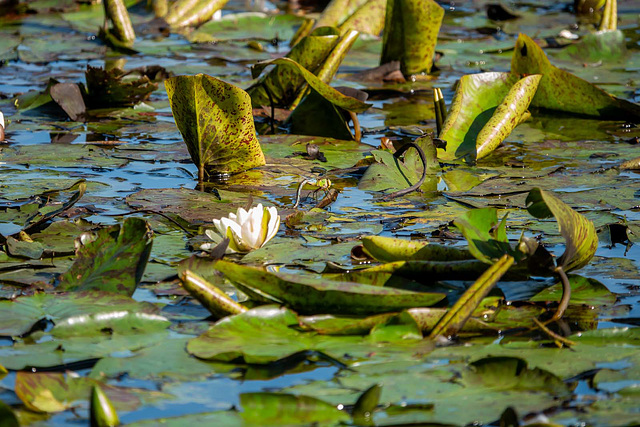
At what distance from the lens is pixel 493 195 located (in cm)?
299

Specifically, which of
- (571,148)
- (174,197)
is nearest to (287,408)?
(174,197)

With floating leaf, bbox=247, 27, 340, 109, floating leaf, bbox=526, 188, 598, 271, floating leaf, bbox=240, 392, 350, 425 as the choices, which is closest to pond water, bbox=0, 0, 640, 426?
floating leaf, bbox=240, 392, 350, 425

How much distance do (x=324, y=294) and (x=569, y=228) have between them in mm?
586

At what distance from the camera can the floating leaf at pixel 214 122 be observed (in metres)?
2.96

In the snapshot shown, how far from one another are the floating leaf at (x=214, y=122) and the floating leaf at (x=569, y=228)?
1387mm

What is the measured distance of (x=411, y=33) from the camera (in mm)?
4957

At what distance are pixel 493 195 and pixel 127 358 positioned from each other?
5.56ft

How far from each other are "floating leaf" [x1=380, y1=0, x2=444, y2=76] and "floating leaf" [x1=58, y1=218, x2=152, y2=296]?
2.93 m

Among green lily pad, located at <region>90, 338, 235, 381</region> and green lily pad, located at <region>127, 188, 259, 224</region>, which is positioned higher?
green lily pad, located at <region>90, 338, 235, 381</region>

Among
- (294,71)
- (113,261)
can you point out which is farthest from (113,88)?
(113,261)

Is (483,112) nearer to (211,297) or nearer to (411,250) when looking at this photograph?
(411,250)

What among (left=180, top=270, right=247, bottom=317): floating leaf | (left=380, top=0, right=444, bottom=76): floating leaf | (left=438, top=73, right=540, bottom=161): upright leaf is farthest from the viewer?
(left=380, top=0, right=444, bottom=76): floating leaf

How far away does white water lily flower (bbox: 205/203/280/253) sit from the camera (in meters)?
2.30

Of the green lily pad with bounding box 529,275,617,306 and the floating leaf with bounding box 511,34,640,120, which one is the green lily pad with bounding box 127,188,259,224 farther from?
the floating leaf with bounding box 511,34,640,120
